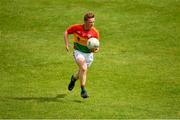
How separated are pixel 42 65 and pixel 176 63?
15.3ft

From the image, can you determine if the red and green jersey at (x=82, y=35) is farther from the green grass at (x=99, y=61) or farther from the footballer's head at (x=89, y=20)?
the green grass at (x=99, y=61)

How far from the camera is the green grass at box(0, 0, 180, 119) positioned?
15289mm

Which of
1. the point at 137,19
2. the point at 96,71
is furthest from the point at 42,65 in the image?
the point at 137,19

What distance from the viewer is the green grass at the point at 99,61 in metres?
15.3

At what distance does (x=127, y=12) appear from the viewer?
2486cm

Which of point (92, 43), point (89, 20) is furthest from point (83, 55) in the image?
point (89, 20)

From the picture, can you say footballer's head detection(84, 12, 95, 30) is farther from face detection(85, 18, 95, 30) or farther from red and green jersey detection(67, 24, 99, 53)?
red and green jersey detection(67, 24, 99, 53)

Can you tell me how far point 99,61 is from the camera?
19703 millimetres

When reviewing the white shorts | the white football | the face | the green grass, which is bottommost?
the green grass

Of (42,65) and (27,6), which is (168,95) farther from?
(27,6)

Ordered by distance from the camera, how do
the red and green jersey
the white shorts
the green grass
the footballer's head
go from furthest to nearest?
the red and green jersey, the white shorts, the footballer's head, the green grass

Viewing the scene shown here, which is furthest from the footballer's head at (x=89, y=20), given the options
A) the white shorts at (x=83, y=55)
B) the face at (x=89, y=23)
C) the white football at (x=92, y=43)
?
the white shorts at (x=83, y=55)

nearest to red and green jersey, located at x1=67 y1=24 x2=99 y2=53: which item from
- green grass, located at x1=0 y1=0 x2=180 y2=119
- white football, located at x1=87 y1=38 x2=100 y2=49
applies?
white football, located at x1=87 y1=38 x2=100 y2=49

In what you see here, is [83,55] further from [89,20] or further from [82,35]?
[89,20]
